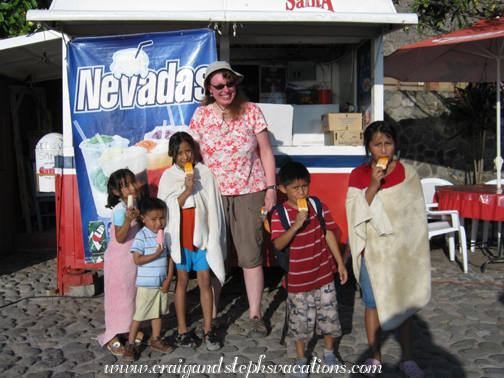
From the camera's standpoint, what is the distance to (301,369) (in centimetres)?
288

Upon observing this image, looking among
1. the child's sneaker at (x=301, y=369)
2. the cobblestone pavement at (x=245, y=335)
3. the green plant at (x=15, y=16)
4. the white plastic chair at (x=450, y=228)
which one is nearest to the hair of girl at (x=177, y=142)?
the cobblestone pavement at (x=245, y=335)

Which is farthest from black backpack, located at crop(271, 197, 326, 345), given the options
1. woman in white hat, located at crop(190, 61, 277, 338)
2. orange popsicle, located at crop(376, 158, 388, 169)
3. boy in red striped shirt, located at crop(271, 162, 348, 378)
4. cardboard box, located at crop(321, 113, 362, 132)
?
cardboard box, located at crop(321, 113, 362, 132)

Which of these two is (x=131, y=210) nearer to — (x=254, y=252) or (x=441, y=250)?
(x=254, y=252)

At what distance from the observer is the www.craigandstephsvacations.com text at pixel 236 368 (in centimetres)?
294

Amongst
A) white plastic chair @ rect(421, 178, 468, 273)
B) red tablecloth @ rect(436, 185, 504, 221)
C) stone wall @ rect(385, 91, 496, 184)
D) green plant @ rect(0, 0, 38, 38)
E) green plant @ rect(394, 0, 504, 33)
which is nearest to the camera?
red tablecloth @ rect(436, 185, 504, 221)

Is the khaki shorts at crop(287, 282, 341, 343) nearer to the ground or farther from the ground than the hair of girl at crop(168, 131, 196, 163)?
nearer to the ground

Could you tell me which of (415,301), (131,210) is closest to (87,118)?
(131,210)

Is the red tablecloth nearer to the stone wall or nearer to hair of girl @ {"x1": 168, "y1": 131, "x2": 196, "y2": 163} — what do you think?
the stone wall

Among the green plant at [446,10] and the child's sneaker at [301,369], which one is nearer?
the child's sneaker at [301,369]

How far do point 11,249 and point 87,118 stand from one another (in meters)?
3.65

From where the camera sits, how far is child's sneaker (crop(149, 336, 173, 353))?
3.24 metres

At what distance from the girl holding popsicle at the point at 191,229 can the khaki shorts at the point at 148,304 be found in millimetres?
164

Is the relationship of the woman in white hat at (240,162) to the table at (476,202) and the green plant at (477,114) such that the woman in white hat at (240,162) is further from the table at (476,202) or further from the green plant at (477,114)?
the green plant at (477,114)

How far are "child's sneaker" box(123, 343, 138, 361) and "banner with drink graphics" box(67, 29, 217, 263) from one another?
1.60 meters
